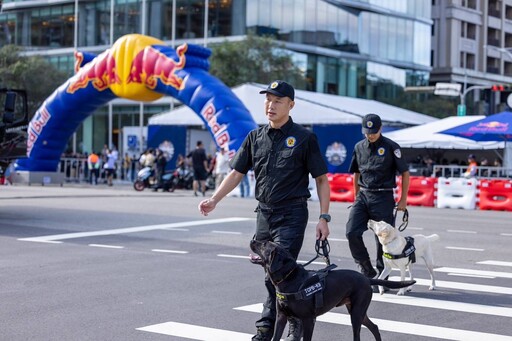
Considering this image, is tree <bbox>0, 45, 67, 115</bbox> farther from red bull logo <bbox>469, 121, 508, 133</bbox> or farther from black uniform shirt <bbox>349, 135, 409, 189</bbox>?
black uniform shirt <bbox>349, 135, 409, 189</bbox>

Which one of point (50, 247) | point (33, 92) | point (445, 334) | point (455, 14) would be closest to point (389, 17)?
point (455, 14)

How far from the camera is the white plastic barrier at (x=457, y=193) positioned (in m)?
24.1

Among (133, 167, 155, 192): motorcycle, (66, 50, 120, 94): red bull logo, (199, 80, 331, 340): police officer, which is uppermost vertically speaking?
(66, 50, 120, 94): red bull logo

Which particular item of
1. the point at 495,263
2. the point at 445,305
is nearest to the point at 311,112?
the point at 495,263

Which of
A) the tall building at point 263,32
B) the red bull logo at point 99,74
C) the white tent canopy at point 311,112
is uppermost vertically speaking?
the tall building at point 263,32

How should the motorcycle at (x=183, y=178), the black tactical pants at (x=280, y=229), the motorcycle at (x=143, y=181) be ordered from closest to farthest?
1. the black tactical pants at (x=280, y=229)
2. the motorcycle at (x=143, y=181)
3. the motorcycle at (x=183, y=178)

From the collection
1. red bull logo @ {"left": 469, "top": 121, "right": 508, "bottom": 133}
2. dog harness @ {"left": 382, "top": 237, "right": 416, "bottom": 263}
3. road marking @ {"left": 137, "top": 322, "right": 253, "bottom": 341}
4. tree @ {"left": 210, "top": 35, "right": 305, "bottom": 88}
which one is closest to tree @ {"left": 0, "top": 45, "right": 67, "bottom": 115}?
tree @ {"left": 210, "top": 35, "right": 305, "bottom": 88}

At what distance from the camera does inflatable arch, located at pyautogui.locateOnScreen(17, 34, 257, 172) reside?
85.4ft

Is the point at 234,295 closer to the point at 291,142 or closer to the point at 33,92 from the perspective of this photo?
the point at 291,142

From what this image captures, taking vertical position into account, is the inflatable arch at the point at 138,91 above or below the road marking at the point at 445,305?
above

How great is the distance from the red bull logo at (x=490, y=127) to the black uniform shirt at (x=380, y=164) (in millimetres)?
16351

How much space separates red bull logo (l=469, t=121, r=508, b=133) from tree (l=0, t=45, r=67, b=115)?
28387 mm

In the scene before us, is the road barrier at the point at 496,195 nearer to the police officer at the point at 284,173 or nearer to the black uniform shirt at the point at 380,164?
the black uniform shirt at the point at 380,164

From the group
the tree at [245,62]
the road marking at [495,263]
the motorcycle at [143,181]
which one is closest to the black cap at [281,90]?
the road marking at [495,263]
